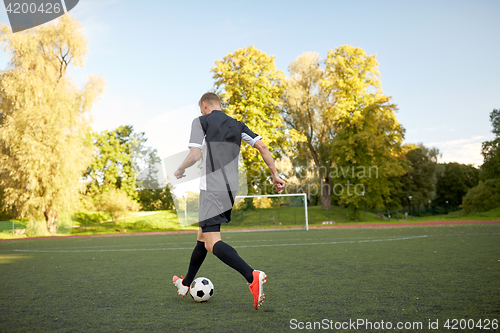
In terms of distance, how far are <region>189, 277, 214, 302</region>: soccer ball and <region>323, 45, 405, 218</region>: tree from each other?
27816 mm

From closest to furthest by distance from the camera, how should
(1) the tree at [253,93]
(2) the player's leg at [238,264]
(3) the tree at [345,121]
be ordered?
1. (2) the player's leg at [238,264]
2. (1) the tree at [253,93]
3. (3) the tree at [345,121]

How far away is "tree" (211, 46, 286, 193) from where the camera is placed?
26.5 metres

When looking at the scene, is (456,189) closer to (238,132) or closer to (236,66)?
(236,66)

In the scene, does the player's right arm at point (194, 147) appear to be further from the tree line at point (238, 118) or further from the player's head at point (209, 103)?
the tree line at point (238, 118)

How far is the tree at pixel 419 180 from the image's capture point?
164ft

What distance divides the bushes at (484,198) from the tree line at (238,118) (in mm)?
99

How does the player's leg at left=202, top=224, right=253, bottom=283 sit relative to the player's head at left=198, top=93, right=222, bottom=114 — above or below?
below

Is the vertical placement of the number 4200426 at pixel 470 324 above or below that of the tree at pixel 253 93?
below

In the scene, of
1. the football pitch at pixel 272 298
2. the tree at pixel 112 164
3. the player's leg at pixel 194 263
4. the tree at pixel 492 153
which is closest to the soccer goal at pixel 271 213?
the football pitch at pixel 272 298

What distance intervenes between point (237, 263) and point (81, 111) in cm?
2382

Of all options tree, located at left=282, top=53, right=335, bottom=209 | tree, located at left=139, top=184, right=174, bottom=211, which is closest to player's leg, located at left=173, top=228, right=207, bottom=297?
tree, located at left=139, top=184, right=174, bottom=211

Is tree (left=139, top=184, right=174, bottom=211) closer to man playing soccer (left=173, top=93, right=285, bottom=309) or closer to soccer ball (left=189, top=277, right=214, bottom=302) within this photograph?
soccer ball (left=189, top=277, right=214, bottom=302)

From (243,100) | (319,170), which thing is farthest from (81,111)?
(319,170)

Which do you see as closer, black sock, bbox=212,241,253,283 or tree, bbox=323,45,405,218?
black sock, bbox=212,241,253,283
